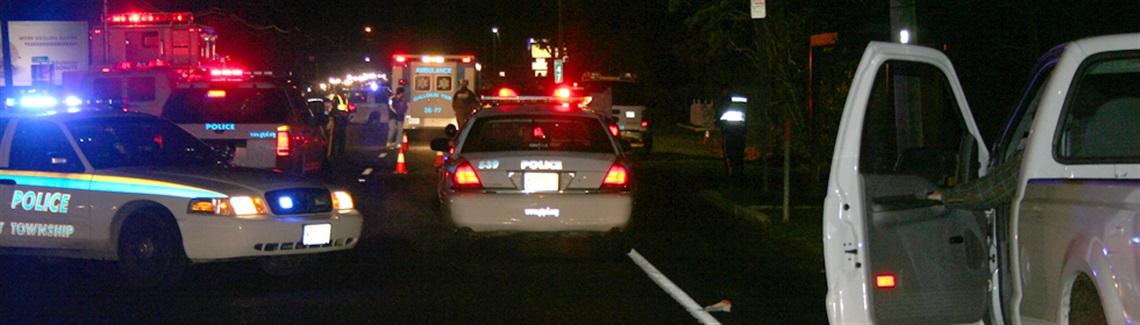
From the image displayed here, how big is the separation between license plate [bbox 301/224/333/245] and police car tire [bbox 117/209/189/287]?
0.88 metres

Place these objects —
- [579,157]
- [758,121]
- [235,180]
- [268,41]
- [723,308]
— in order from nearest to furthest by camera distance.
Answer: [723,308]
[235,180]
[579,157]
[758,121]
[268,41]

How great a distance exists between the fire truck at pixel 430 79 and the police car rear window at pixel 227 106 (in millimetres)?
19215

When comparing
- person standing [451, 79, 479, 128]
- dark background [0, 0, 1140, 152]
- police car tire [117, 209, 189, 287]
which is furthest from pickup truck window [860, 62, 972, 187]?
person standing [451, 79, 479, 128]

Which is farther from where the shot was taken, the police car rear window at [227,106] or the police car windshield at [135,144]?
the police car rear window at [227,106]

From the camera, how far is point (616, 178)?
11.8m

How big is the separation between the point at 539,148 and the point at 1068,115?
690 centimetres

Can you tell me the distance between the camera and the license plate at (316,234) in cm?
1003

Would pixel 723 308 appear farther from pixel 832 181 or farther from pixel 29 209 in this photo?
pixel 29 209

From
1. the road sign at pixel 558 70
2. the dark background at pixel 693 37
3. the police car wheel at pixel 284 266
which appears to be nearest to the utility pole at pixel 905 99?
the dark background at pixel 693 37

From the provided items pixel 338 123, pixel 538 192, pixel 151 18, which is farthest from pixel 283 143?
pixel 151 18

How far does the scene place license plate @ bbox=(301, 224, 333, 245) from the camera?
32.9ft

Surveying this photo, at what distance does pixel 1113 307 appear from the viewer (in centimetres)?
495

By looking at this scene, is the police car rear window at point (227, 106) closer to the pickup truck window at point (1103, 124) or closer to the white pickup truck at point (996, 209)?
the white pickup truck at point (996, 209)

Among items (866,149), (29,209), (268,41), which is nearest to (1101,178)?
(866,149)
